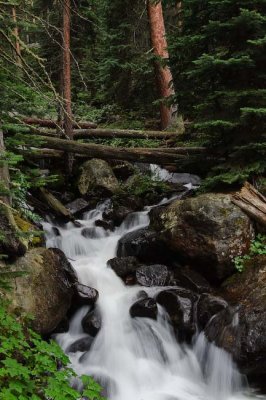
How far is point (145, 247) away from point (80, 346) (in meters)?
2.77

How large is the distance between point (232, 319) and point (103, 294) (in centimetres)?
272

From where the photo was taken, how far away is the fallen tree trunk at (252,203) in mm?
7910

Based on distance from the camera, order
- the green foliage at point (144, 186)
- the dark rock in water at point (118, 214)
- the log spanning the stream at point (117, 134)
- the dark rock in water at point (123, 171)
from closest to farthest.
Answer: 1. the dark rock in water at point (118, 214)
2. the green foliage at point (144, 186)
3. the dark rock in water at point (123, 171)
4. the log spanning the stream at point (117, 134)

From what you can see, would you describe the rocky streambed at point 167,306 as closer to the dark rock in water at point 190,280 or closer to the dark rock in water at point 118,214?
the dark rock in water at point 190,280

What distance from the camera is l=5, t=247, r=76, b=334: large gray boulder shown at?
6.18 metres

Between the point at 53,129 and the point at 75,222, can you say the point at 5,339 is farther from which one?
the point at 53,129

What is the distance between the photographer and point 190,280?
7930 millimetres

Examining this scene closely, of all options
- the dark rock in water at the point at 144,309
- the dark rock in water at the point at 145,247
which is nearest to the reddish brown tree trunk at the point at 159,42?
the dark rock in water at the point at 145,247

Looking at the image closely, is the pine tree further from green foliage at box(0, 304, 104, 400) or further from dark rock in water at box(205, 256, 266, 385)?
green foliage at box(0, 304, 104, 400)

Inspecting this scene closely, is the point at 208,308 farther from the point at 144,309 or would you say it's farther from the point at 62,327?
the point at 62,327

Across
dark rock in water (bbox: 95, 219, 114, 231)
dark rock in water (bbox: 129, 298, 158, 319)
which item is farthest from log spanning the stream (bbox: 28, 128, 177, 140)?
dark rock in water (bbox: 129, 298, 158, 319)

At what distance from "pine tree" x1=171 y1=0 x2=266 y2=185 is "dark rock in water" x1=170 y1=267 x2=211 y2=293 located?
6.56 ft

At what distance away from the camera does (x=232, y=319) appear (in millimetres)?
6648

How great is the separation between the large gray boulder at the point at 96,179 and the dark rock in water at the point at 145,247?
9.08ft
